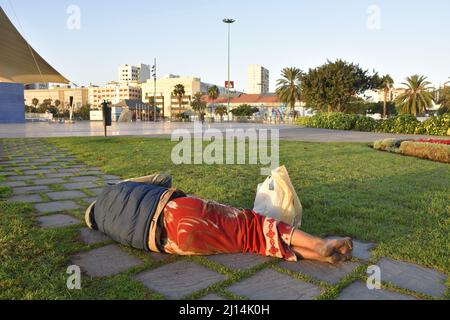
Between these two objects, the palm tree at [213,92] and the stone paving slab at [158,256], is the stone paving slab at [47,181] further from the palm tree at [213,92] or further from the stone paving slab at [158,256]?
the palm tree at [213,92]

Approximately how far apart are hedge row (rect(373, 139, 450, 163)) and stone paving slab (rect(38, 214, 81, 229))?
27.4ft

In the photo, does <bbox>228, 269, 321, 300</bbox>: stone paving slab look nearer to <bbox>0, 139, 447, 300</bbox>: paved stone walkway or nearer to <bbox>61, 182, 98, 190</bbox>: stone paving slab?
<bbox>0, 139, 447, 300</bbox>: paved stone walkway

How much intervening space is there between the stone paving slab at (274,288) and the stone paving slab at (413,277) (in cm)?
53

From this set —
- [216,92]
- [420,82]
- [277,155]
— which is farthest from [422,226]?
[216,92]

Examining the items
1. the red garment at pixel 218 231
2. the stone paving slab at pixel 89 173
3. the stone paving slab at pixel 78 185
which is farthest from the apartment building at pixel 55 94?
the red garment at pixel 218 231

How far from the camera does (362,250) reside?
2.73m

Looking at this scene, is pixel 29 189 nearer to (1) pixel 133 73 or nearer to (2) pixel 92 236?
(2) pixel 92 236

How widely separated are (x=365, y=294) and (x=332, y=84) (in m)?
33.5

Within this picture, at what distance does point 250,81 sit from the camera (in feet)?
522

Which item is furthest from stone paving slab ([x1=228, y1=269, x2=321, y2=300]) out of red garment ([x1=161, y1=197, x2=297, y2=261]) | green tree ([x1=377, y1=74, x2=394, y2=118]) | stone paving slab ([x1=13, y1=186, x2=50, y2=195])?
green tree ([x1=377, y1=74, x2=394, y2=118])

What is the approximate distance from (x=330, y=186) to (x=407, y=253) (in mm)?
2412

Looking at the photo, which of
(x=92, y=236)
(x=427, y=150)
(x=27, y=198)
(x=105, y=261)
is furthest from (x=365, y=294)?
(x=427, y=150)

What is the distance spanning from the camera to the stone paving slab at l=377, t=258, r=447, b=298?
2.12m
